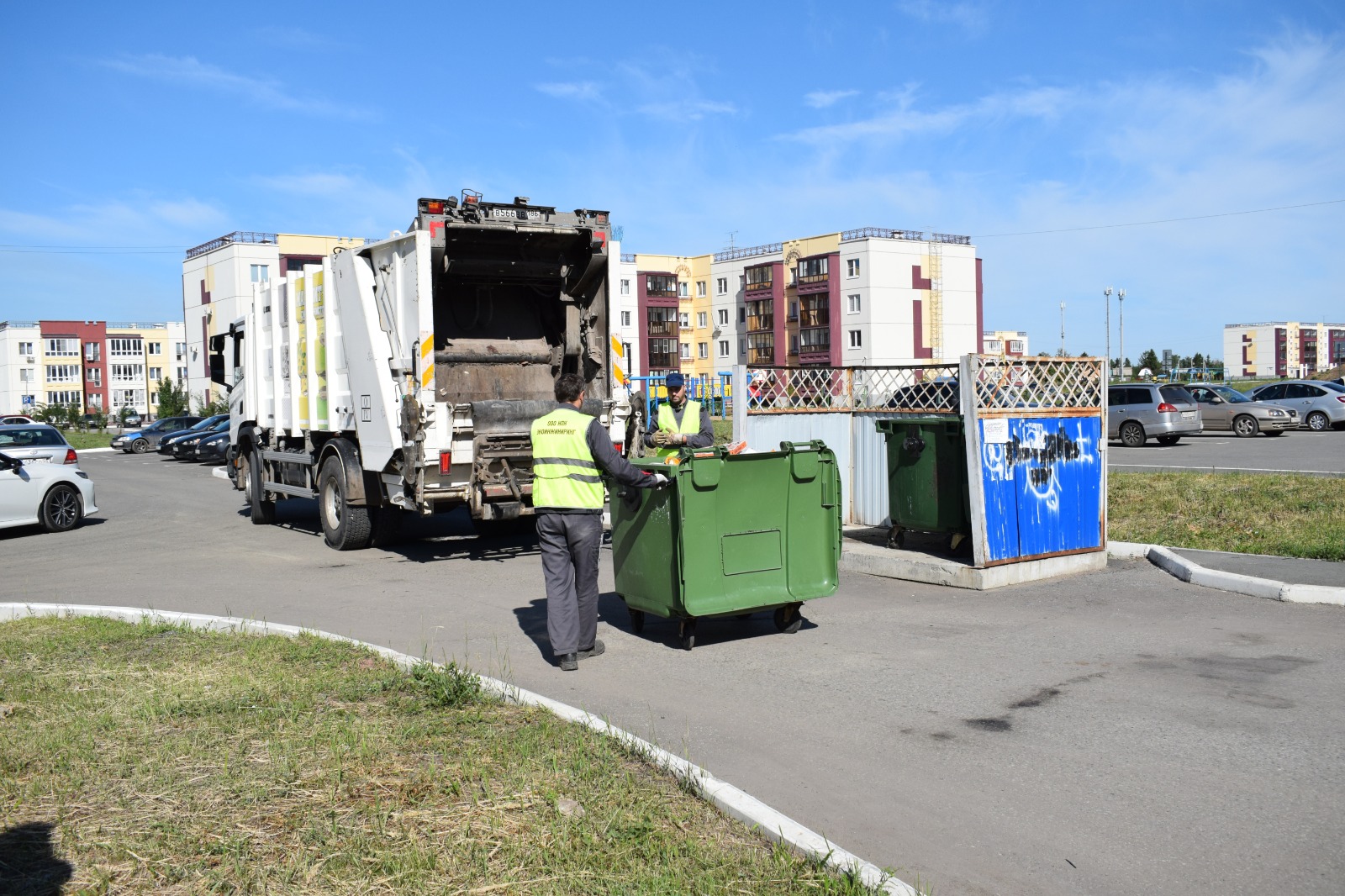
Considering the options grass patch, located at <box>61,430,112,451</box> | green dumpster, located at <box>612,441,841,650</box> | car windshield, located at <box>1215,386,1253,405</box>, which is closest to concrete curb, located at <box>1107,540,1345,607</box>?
green dumpster, located at <box>612,441,841,650</box>

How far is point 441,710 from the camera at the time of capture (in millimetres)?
5402

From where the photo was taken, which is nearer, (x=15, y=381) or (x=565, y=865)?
(x=565, y=865)

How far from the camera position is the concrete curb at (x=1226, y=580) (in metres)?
7.83

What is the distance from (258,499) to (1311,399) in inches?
1086

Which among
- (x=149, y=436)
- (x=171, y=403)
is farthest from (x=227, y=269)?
(x=149, y=436)

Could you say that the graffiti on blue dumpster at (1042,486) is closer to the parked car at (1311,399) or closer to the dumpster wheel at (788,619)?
the dumpster wheel at (788,619)

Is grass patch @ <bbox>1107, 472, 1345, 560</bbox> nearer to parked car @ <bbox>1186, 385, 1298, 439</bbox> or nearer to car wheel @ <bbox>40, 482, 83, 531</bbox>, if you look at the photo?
car wheel @ <bbox>40, 482, 83, 531</bbox>

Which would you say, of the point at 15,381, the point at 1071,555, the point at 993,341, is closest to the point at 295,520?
the point at 1071,555

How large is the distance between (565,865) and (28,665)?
442 cm

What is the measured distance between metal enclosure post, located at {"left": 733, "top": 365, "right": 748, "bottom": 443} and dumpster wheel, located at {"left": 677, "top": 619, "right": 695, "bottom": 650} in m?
3.79

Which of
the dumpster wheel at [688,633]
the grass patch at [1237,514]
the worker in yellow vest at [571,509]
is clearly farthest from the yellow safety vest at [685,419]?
the grass patch at [1237,514]

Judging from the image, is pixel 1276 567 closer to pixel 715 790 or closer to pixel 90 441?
pixel 715 790

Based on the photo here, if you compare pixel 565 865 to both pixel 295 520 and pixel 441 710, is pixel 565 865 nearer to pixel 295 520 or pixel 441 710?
pixel 441 710

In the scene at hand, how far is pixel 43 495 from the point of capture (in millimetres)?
14906
